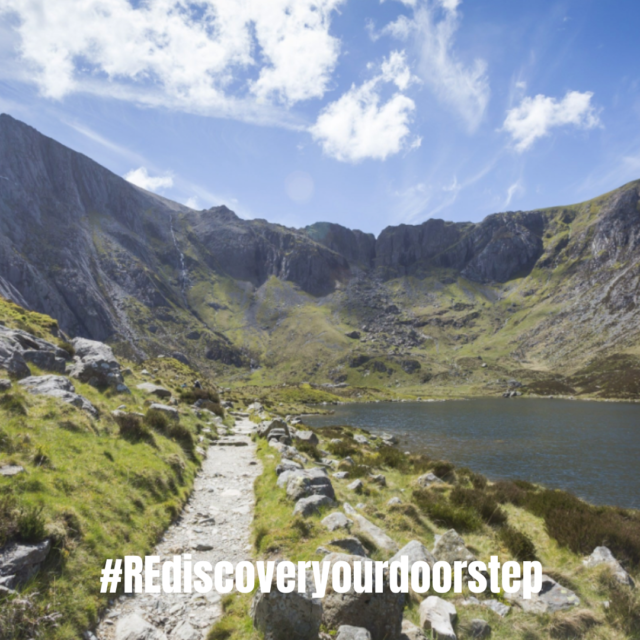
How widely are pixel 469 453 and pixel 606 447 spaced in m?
21.0

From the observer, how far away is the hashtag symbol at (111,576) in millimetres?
8328

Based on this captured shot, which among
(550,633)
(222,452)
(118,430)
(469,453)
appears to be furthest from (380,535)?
(469,453)

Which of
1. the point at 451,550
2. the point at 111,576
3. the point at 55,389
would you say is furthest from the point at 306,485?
the point at 55,389

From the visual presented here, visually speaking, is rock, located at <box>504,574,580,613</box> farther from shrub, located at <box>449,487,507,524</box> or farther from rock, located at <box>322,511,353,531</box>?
shrub, located at <box>449,487,507,524</box>

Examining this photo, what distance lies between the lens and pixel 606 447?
165 ft

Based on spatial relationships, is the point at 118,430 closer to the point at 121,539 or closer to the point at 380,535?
the point at 121,539

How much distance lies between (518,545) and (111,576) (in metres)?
Result: 14.6

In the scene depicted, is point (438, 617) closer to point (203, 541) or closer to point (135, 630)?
point (135, 630)

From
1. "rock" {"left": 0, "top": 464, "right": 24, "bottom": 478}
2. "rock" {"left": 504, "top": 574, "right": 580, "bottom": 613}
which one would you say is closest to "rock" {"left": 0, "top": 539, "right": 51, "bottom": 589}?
"rock" {"left": 0, "top": 464, "right": 24, "bottom": 478}

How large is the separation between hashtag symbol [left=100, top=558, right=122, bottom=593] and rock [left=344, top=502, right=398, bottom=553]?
7506 millimetres

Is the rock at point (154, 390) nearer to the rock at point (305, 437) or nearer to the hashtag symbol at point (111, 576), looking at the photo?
the rock at point (305, 437)

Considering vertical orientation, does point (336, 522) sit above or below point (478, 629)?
above

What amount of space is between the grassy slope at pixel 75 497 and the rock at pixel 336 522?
5491mm

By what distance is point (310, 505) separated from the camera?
13.1 m
